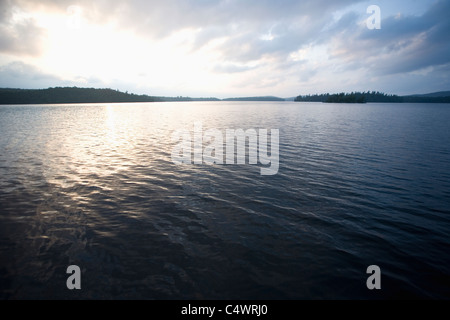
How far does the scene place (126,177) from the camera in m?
18.4

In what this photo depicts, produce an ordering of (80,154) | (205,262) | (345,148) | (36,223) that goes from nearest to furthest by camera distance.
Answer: (205,262)
(36,223)
(80,154)
(345,148)

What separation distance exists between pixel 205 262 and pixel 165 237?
2719 millimetres

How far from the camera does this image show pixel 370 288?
25.9ft

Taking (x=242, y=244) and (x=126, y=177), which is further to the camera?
(x=126, y=177)
